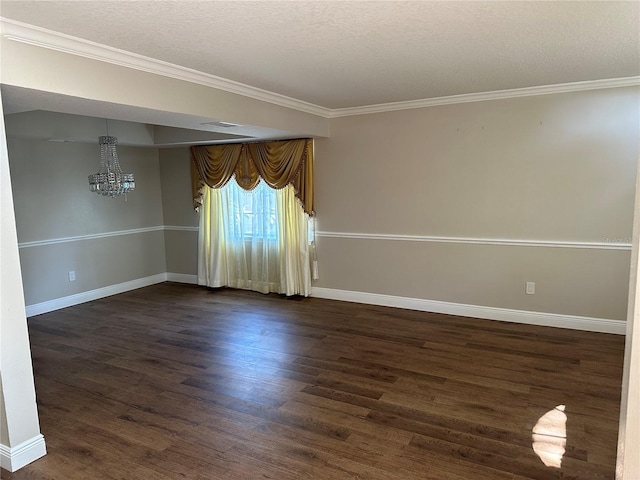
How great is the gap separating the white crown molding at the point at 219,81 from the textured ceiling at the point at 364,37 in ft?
0.26

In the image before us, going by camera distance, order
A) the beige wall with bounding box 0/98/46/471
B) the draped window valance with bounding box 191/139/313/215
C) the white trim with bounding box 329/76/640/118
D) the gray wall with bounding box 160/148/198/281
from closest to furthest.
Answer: the beige wall with bounding box 0/98/46/471
the white trim with bounding box 329/76/640/118
the draped window valance with bounding box 191/139/313/215
the gray wall with bounding box 160/148/198/281

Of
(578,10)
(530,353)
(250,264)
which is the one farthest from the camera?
(250,264)

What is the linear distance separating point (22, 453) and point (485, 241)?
14.0 feet

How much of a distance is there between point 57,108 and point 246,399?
2.45 m

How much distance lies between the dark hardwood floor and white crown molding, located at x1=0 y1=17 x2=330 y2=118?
2367 mm

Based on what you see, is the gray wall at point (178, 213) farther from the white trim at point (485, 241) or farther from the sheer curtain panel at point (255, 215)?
the white trim at point (485, 241)

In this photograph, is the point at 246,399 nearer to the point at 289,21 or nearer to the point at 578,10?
the point at 289,21

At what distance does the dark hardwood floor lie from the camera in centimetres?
239

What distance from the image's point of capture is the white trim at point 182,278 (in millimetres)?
6703

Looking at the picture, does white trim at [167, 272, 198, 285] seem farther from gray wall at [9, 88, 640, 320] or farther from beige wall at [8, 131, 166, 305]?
gray wall at [9, 88, 640, 320]

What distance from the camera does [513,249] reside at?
14.7 feet

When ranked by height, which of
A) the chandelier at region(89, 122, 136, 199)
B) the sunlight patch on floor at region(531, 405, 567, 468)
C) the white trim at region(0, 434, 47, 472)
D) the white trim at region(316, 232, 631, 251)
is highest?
→ the chandelier at region(89, 122, 136, 199)

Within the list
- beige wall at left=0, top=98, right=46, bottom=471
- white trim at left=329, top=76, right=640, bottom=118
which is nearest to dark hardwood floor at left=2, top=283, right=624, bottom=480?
beige wall at left=0, top=98, right=46, bottom=471

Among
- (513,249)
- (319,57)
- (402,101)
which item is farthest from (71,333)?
(513,249)
